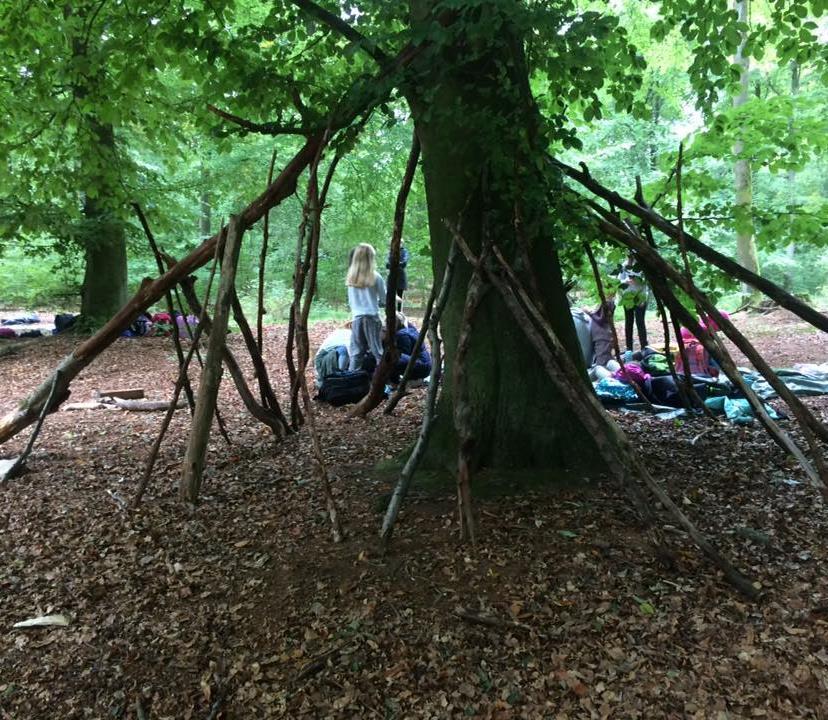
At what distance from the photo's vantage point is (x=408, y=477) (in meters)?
2.84

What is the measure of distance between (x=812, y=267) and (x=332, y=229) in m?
16.0

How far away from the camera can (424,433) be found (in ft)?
9.59

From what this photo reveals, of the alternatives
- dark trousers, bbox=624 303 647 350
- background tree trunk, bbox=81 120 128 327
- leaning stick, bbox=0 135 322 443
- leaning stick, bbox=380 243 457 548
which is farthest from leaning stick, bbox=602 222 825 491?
background tree trunk, bbox=81 120 128 327

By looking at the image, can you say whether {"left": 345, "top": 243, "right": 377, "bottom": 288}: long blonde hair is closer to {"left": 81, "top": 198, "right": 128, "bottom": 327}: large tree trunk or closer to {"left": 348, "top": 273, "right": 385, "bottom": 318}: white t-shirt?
{"left": 348, "top": 273, "right": 385, "bottom": 318}: white t-shirt

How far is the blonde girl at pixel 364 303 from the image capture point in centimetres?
695

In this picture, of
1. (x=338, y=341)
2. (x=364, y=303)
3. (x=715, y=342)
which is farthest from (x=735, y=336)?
(x=338, y=341)

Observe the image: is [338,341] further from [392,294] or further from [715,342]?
[715,342]

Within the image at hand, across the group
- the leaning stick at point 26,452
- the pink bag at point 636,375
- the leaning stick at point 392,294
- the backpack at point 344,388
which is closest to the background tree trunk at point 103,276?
the backpack at point 344,388

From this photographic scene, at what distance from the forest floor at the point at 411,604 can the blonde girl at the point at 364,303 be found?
322 centimetres

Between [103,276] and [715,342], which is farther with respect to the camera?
[103,276]

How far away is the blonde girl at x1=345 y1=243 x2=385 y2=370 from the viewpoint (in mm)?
6949

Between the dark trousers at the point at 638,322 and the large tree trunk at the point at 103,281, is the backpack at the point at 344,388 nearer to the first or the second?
the dark trousers at the point at 638,322

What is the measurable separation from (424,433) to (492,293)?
3.39 ft

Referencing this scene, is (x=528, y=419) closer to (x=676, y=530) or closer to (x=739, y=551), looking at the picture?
(x=676, y=530)
